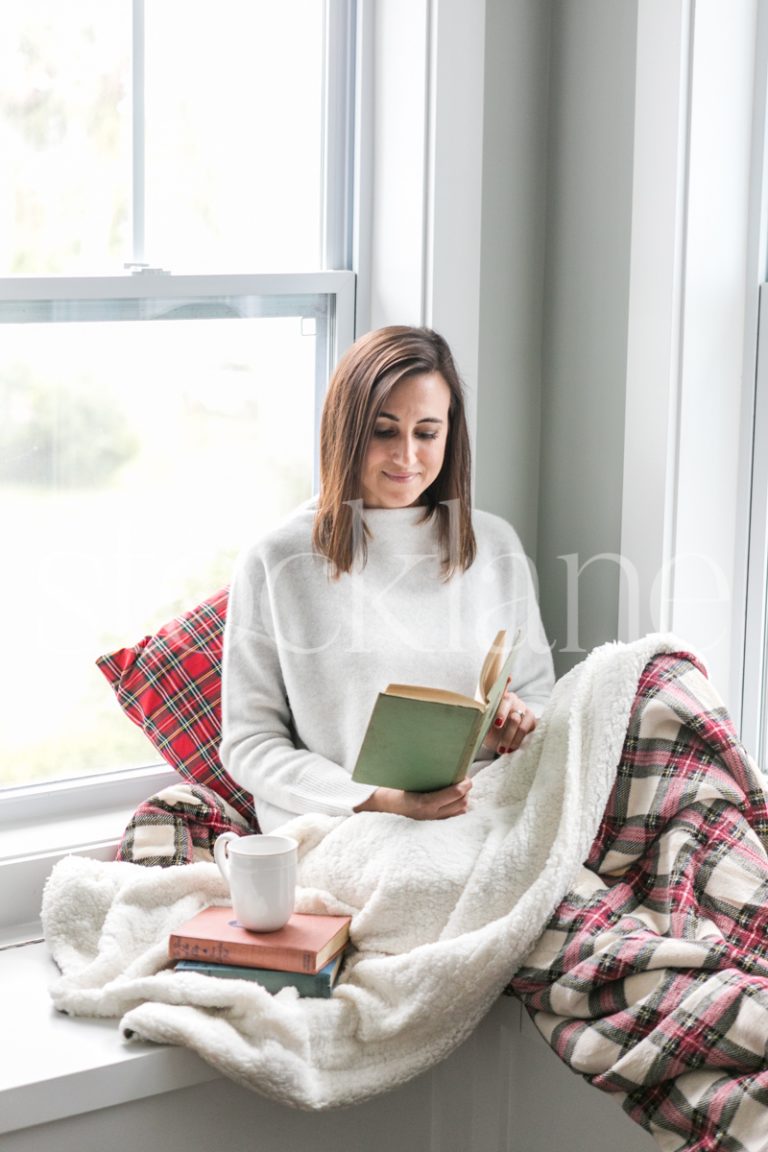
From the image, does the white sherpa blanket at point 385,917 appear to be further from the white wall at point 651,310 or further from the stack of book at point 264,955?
the white wall at point 651,310

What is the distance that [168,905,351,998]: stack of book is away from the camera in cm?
166

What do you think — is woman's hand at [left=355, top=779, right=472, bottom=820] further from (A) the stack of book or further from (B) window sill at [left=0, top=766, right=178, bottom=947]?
(B) window sill at [left=0, top=766, right=178, bottom=947]

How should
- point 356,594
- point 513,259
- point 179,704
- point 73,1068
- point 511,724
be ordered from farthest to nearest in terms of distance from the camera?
point 513,259
point 179,704
point 356,594
point 511,724
point 73,1068

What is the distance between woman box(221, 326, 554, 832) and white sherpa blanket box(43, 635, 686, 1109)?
0.13 metres

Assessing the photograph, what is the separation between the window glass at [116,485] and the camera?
212 centimetres

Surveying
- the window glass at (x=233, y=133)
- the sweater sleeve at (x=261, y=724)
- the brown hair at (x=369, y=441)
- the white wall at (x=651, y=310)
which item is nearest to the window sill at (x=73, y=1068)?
the sweater sleeve at (x=261, y=724)

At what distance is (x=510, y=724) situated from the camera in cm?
194

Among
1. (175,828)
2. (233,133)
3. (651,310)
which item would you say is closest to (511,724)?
(175,828)

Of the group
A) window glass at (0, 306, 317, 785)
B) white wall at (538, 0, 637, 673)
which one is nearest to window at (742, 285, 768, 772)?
white wall at (538, 0, 637, 673)

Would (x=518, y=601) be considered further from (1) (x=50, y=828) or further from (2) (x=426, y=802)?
(1) (x=50, y=828)

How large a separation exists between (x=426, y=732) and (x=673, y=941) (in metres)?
0.40

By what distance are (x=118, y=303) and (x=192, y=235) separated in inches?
7.0

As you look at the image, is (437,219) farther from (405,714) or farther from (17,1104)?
(17,1104)

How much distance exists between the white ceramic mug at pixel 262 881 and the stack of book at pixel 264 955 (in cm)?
2
